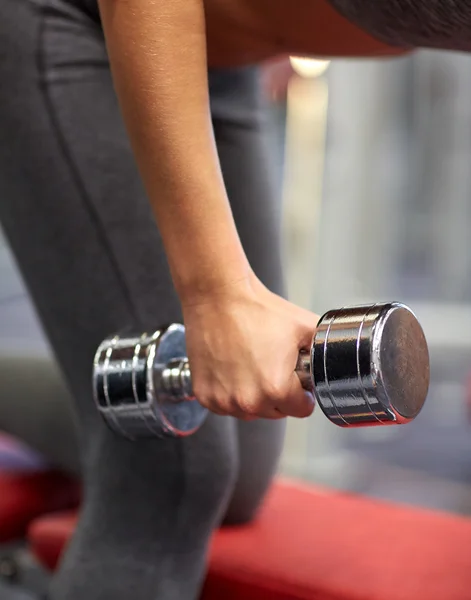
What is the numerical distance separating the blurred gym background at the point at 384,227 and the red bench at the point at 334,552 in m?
1.25

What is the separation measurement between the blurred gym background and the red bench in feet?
4.09

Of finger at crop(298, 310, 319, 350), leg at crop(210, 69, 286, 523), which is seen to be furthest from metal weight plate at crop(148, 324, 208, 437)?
leg at crop(210, 69, 286, 523)

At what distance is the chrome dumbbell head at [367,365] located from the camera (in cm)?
46

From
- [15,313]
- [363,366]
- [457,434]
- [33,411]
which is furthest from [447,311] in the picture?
[363,366]

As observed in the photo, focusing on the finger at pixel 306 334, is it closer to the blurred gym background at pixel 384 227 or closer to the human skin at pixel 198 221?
the human skin at pixel 198 221

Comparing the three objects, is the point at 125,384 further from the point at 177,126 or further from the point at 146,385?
the point at 177,126

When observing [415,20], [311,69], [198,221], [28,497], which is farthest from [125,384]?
[311,69]

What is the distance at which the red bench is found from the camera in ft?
2.30

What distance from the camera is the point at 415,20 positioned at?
49 cm

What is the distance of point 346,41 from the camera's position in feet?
2.06

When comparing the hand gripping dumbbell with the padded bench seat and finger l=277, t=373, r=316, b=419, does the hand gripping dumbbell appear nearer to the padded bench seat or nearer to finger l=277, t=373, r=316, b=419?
finger l=277, t=373, r=316, b=419

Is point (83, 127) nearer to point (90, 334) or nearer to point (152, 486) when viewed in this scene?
Result: point (90, 334)

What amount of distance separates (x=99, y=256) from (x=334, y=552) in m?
0.36

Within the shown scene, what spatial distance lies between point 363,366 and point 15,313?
1.81m
